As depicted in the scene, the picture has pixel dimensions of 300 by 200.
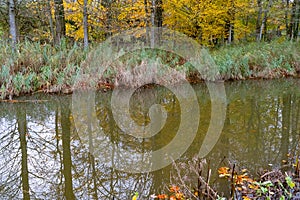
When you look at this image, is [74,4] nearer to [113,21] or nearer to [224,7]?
[113,21]

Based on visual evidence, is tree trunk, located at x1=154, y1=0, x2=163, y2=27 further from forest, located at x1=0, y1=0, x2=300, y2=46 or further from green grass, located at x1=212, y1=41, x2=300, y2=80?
green grass, located at x1=212, y1=41, x2=300, y2=80

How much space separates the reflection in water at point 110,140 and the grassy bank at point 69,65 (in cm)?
55

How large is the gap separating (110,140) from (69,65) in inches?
127

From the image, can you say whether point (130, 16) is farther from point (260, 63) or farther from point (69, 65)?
point (260, 63)

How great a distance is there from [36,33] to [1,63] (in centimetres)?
646

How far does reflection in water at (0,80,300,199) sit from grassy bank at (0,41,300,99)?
553 millimetres

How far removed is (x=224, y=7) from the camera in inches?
425

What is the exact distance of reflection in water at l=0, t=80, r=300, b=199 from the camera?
229 centimetres

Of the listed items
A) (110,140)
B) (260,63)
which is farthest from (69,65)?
(260,63)

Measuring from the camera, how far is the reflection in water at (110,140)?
2.29 metres

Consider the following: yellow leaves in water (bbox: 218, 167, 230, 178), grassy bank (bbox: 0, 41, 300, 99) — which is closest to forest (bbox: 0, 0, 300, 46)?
grassy bank (bbox: 0, 41, 300, 99)

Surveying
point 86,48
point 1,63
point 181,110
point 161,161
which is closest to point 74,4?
point 86,48

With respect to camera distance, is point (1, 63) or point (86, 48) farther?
point (86, 48)

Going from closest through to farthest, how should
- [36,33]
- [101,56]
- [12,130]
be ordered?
1. [12,130]
2. [101,56]
3. [36,33]
